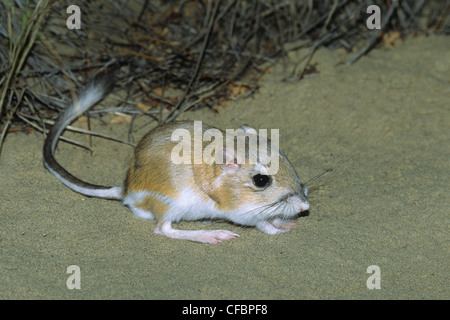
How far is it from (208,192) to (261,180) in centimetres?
35

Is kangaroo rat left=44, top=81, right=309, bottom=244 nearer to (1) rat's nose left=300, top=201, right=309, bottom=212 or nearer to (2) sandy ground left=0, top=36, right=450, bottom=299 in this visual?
(1) rat's nose left=300, top=201, right=309, bottom=212

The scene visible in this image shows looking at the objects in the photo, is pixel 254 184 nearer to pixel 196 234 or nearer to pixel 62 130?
pixel 196 234

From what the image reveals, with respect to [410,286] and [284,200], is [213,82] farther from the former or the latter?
[410,286]

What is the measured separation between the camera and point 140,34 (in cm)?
533

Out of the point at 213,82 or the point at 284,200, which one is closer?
the point at 284,200

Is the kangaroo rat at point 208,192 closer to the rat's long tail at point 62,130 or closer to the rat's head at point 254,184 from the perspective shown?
the rat's head at point 254,184

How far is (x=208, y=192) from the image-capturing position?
11.5ft

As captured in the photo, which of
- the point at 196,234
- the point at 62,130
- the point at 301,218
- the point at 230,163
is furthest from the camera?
the point at 62,130

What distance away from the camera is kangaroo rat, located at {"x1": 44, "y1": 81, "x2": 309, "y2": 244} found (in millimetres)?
3469

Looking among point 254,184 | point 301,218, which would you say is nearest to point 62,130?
point 254,184

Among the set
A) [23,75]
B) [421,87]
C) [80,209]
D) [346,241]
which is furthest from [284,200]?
[23,75]

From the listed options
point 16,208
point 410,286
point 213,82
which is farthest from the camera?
point 213,82

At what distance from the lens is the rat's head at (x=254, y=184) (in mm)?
3447

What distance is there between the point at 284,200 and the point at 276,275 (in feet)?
1.63
